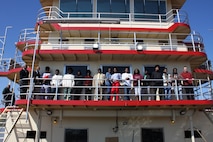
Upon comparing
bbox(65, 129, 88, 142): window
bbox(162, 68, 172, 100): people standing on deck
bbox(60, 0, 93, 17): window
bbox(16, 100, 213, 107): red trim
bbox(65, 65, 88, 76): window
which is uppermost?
bbox(60, 0, 93, 17): window

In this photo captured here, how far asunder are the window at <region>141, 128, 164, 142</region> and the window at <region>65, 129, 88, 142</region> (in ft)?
10.5

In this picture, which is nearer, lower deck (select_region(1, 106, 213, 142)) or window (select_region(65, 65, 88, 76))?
lower deck (select_region(1, 106, 213, 142))

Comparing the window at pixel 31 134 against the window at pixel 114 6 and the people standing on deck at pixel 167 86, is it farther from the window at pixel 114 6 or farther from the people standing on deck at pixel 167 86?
the window at pixel 114 6

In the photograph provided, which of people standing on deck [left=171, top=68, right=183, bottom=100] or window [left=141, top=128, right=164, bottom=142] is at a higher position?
people standing on deck [left=171, top=68, right=183, bottom=100]

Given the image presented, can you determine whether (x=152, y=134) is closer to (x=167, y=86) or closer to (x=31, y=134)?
(x=167, y=86)

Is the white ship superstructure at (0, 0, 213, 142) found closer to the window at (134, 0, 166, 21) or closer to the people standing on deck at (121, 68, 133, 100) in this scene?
the people standing on deck at (121, 68, 133, 100)

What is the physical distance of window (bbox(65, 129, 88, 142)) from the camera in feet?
41.3

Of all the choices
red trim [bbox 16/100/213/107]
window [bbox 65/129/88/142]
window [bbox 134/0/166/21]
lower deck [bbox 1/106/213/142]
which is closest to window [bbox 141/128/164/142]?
lower deck [bbox 1/106/213/142]

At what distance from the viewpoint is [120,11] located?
53.3ft

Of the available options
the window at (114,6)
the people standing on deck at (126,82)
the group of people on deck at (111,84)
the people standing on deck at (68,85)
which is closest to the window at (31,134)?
the group of people on deck at (111,84)

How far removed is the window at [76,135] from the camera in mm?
12586

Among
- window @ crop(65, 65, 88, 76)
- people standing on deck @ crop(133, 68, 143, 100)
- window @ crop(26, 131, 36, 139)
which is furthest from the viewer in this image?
window @ crop(65, 65, 88, 76)

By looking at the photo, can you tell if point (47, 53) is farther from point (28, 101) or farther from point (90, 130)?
point (90, 130)

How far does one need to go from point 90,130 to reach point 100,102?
84.0 inches
